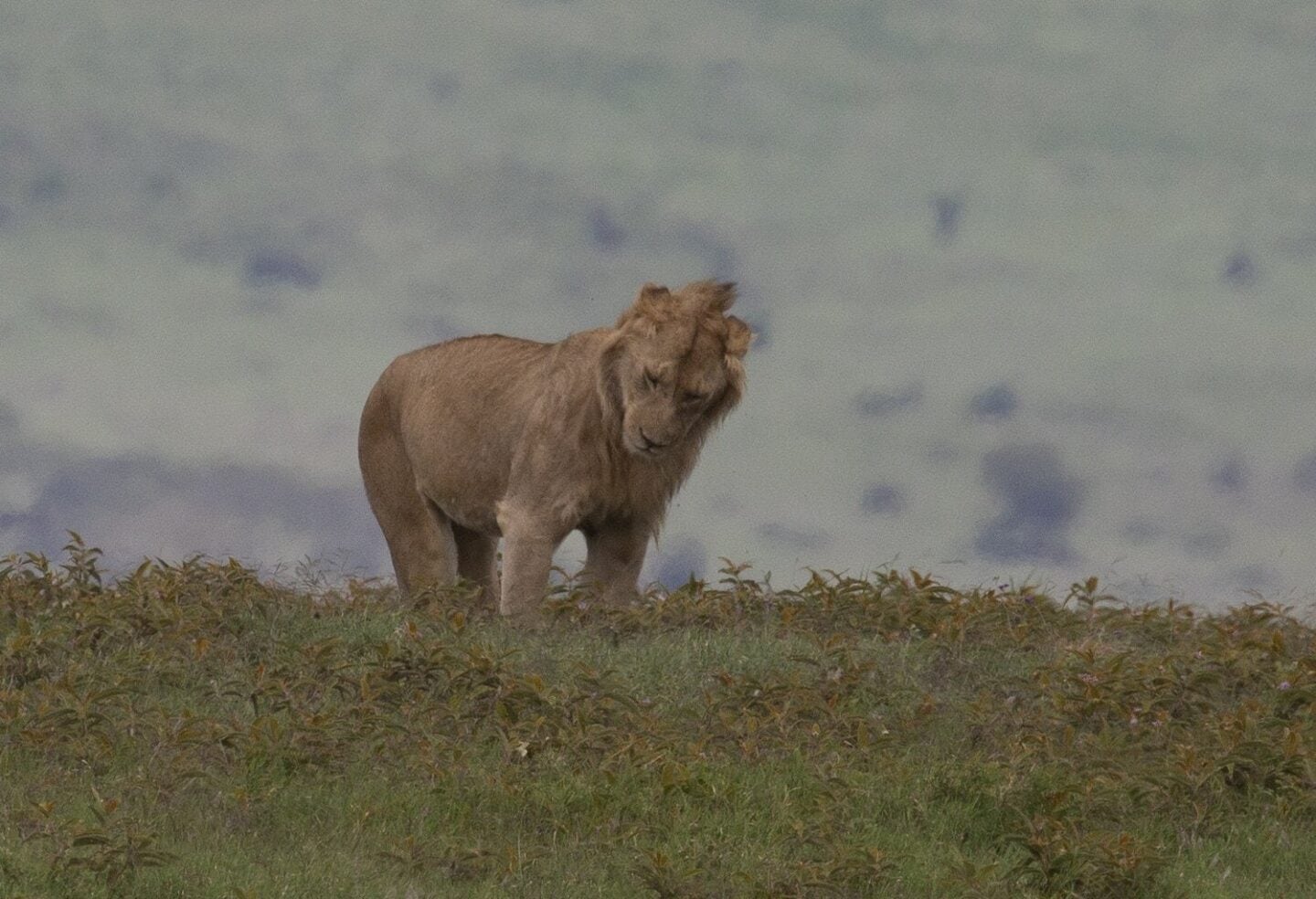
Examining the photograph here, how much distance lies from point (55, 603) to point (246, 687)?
2454 millimetres

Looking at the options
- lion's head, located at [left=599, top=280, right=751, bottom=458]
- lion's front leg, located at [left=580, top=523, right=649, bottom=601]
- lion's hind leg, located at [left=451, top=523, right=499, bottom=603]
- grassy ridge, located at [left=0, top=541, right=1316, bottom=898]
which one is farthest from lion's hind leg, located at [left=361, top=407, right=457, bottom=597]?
lion's head, located at [left=599, top=280, right=751, bottom=458]

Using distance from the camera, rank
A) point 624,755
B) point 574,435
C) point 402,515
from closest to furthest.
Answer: point 624,755, point 574,435, point 402,515

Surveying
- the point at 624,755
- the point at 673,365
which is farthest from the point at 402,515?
the point at 624,755

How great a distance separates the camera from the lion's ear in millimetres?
12125

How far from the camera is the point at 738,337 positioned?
40.0 feet

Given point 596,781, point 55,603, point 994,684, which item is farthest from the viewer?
point 55,603

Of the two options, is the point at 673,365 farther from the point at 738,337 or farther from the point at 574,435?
the point at 574,435

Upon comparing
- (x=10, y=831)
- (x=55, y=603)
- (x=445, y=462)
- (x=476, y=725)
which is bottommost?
(x=10, y=831)

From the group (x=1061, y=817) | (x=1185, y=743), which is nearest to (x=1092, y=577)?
(x=1185, y=743)

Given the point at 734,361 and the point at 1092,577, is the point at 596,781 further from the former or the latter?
the point at 1092,577

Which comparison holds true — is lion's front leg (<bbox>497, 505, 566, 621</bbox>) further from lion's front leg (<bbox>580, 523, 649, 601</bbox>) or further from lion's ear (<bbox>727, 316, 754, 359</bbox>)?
lion's ear (<bbox>727, 316, 754, 359</bbox>)

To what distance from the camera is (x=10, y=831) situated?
24.2ft

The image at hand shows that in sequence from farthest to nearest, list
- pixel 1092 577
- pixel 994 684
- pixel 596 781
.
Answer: pixel 1092 577 → pixel 994 684 → pixel 596 781

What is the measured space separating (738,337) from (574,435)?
1.28 metres
